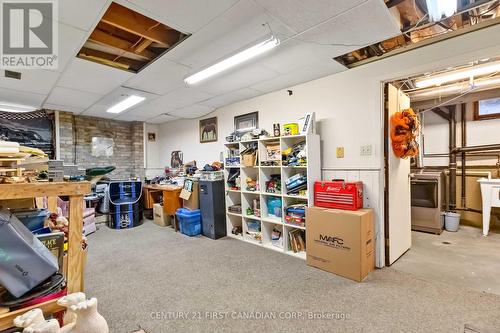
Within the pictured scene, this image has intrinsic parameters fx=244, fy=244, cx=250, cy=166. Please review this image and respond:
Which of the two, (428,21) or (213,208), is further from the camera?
(213,208)

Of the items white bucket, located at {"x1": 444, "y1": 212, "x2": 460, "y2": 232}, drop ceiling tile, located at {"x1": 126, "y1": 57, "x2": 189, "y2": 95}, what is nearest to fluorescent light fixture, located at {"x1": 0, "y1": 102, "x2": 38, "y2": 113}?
drop ceiling tile, located at {"x1": 126, "y1": 57, "x2": 189, "y2": 95}

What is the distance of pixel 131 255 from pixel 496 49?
15.3 feet

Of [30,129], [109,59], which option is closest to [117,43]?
[109,59]

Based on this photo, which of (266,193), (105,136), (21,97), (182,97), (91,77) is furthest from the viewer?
(105,136)

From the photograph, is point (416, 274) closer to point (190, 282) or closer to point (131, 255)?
point (190, 282)

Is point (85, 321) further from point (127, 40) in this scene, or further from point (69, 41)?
point (127, 40)

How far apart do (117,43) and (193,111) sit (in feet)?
8.28

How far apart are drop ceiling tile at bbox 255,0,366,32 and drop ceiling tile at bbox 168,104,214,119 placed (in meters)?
3.03

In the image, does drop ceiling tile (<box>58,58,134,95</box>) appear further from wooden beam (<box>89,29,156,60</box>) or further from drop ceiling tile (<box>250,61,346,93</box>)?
drop ceiling tile (<box>250,61,346,93</box>)

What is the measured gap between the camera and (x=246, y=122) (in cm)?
446

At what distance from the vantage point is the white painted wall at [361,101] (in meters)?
2.34

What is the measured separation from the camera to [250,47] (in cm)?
232

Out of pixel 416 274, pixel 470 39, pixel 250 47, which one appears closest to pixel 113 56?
pixel 250 47

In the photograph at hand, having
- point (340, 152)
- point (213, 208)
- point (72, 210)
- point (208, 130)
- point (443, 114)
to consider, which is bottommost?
point (213, 208)
